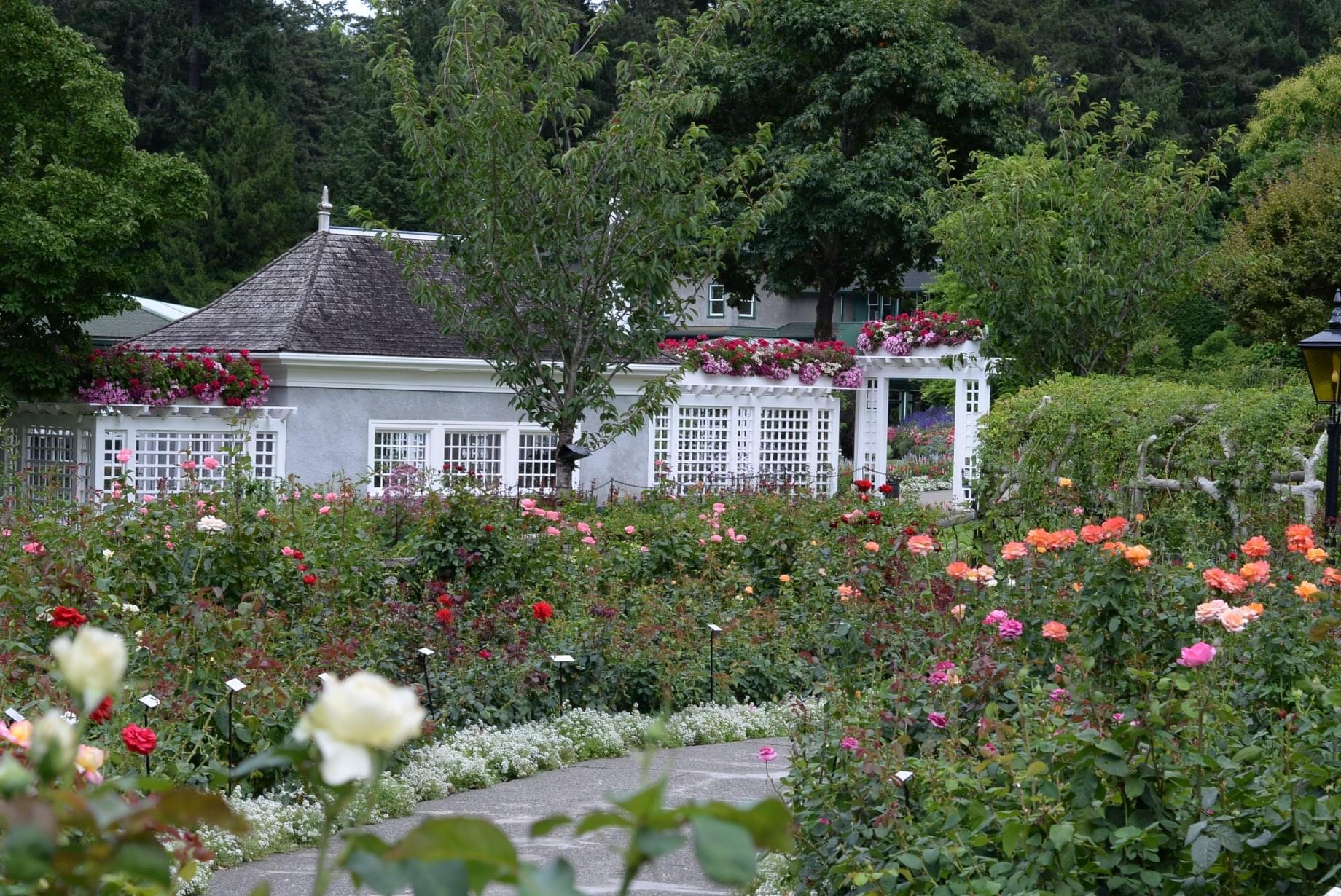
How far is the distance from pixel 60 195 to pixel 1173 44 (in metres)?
33.9

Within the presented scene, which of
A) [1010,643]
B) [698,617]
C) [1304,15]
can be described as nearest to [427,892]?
[1010,643]

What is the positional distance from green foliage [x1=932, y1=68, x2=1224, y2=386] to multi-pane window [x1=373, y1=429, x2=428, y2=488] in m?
6.81

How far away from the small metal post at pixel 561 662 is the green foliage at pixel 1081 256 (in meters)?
8.87

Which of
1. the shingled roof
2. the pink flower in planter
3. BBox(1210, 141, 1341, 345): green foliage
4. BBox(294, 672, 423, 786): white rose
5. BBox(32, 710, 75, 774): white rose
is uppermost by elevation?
BBox(1210, 141, 1341, 345): green foliage

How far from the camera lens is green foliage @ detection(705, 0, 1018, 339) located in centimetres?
2848

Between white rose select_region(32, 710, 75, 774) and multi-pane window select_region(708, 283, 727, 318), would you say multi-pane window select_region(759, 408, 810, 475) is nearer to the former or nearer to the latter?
white rose select_region(32, 710, 75, 774)

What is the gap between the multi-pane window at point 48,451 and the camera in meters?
14.8

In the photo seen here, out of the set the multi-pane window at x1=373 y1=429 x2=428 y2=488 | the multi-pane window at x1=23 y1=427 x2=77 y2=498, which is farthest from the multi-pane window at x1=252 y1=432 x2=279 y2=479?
the multi-pane window at x1=23 y1=427 x2=77 y2=498

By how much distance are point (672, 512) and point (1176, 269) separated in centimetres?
707

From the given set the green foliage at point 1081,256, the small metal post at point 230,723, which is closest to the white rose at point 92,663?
the small metal post at point 230,723

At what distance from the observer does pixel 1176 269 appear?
1442 cm

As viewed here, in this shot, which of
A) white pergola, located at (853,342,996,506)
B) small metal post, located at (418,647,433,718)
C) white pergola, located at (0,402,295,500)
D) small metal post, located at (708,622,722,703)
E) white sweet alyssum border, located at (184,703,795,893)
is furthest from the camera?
white pergola, located at (853,342,996,506)

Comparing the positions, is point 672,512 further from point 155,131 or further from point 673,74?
point 155,131

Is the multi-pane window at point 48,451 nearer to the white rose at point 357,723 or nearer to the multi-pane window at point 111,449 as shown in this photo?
the multi-pane window at point 111,449
